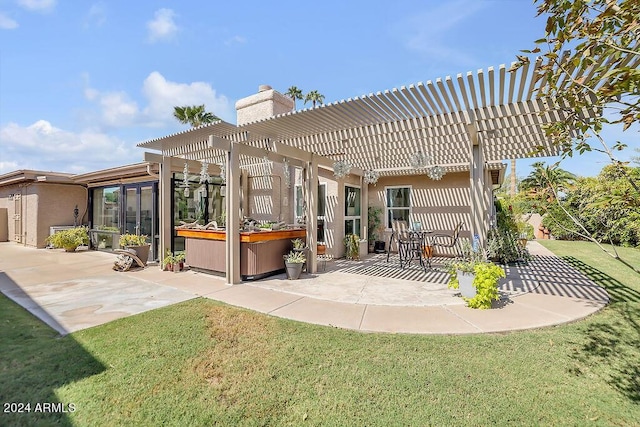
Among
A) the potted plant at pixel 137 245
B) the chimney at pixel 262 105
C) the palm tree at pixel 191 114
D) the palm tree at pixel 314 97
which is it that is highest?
the palm tree at pixel 314 97

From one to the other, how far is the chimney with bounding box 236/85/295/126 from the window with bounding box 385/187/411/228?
5048 mm

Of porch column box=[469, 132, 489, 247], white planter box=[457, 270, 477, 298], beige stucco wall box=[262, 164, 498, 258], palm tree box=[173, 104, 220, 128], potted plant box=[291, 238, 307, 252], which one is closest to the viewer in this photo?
white planter box=[457, 270, 477, 298]

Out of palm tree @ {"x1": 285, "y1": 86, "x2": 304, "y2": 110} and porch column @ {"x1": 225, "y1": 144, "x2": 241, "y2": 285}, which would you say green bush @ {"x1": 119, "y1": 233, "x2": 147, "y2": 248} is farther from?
palm tree @ {"x1": 285, "y1": 86, "x2": 304, "y2": 110}

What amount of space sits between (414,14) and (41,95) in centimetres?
837

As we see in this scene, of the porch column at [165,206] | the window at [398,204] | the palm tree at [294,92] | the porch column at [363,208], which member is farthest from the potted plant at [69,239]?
the palm tree at [294,92]

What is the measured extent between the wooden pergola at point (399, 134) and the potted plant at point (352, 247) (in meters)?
2.35

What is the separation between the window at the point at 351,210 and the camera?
32.4 feet

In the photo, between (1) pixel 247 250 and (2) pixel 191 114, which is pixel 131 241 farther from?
(2) pixel 191 114

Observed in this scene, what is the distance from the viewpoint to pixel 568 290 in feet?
17.9

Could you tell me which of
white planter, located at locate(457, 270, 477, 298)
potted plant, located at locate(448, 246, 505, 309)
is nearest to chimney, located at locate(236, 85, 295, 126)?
potted plant, located at locate(448, 246, 505, 309)

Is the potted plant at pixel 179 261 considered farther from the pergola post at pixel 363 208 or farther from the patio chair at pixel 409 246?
the pergola post at pixel 363 208

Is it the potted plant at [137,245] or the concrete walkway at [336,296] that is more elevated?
the potted plant at [137,245]

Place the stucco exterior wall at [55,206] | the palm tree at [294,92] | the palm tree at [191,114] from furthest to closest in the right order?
the palm tree at [294,92]
the palm tree at [191,114]
the stucco exterior wall at [55,206]

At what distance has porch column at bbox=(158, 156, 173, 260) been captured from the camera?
7590 millimetres
